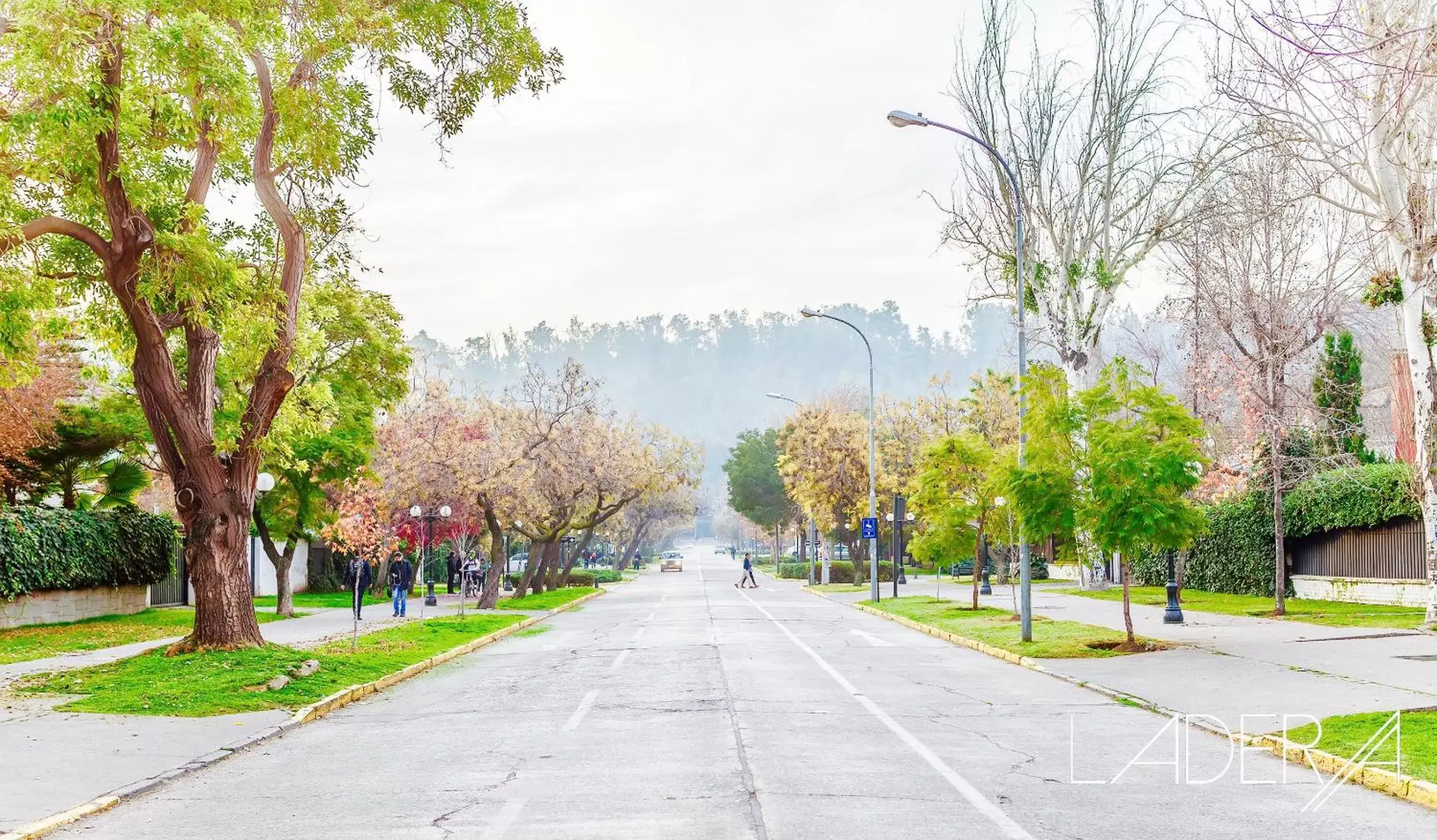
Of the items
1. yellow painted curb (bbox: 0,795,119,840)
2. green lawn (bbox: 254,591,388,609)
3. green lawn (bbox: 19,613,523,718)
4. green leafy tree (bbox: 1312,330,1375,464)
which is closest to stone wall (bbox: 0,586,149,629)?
green lawn (bbox: 254,591,388,609)

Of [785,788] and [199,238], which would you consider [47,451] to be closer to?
[199,238]

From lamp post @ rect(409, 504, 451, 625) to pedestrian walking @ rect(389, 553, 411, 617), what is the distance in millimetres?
602

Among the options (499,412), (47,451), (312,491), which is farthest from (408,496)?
(47,451)

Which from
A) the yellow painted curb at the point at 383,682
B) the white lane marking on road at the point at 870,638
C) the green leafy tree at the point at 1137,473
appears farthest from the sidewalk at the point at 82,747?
the white lane marking on road at the point at 870,638

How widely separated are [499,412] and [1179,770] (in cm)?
4286

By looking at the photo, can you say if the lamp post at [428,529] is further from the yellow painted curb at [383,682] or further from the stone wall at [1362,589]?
the stone wall at [1362,589]

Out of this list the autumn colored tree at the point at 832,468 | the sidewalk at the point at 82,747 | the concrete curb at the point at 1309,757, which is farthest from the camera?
the autumn colored tree at the point at 832,468

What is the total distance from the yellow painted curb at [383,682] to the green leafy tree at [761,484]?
5254 cm

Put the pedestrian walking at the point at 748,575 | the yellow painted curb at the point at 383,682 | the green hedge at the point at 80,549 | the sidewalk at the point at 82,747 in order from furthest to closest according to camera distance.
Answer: the pedestrian walking at the point at 748,575, the green hedge at the point at 80,549, the yellow painted curb at the point at 383,682, the sidewalk at the point at 82,747

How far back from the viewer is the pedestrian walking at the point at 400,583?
114ft

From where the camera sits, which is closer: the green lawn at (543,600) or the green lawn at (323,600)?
the green lawn at (543,600)

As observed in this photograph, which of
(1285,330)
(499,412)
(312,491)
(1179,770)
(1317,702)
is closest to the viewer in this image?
(1179,770)

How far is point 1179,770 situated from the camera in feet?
32.1

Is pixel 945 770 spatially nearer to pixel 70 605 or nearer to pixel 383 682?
pixel 383 682
